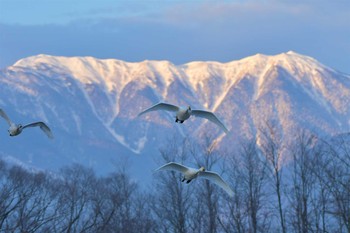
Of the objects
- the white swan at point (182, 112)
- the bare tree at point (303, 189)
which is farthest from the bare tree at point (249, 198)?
the white swan at point (182, 112)

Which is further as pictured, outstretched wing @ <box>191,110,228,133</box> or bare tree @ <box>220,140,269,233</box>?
bare tree @ <box>220,140,269,233</box>

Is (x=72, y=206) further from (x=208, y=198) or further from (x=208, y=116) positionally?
(x=208, y=116)

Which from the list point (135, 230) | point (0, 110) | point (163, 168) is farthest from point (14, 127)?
point (135, 230)

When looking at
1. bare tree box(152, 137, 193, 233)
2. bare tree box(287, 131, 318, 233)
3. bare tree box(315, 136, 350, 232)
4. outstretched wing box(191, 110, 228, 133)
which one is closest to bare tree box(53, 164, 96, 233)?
outstretched wing box(191, 110, 228, 133)

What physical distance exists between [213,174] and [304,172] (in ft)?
86.4

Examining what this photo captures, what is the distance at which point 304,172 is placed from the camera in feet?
168

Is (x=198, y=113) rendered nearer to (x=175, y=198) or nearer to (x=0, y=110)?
(x=0, y=110)

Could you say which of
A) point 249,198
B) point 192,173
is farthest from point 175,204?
point 192,173

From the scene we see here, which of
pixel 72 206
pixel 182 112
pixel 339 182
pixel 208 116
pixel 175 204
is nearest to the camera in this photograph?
pixel 182 112

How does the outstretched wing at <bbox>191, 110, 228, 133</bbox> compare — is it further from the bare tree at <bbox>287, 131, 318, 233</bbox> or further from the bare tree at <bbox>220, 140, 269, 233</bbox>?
the bare tree at <bbox>220, 140, 269, 233</bbox>

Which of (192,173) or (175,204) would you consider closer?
(192,173)

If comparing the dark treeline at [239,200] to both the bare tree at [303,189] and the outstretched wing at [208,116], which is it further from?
the outstretched wing at [208,116]

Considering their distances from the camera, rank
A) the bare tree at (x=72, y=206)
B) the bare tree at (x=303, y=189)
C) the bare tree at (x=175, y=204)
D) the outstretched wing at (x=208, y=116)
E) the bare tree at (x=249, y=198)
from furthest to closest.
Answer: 1. the bare tree at (x=175, y=204)
2. the bare tree at (x=249, y=198)
3. the bare tree at (x=303, y=189)
4. the bare tree at (x=72, y=206)
5. the outstretched wing at (x=208, y=116)

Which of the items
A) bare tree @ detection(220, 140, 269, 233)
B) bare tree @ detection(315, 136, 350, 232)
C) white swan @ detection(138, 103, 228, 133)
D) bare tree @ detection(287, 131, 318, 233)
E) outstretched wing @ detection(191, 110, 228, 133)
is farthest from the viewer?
bare tree @ detection(220, 140, 269, 233)
